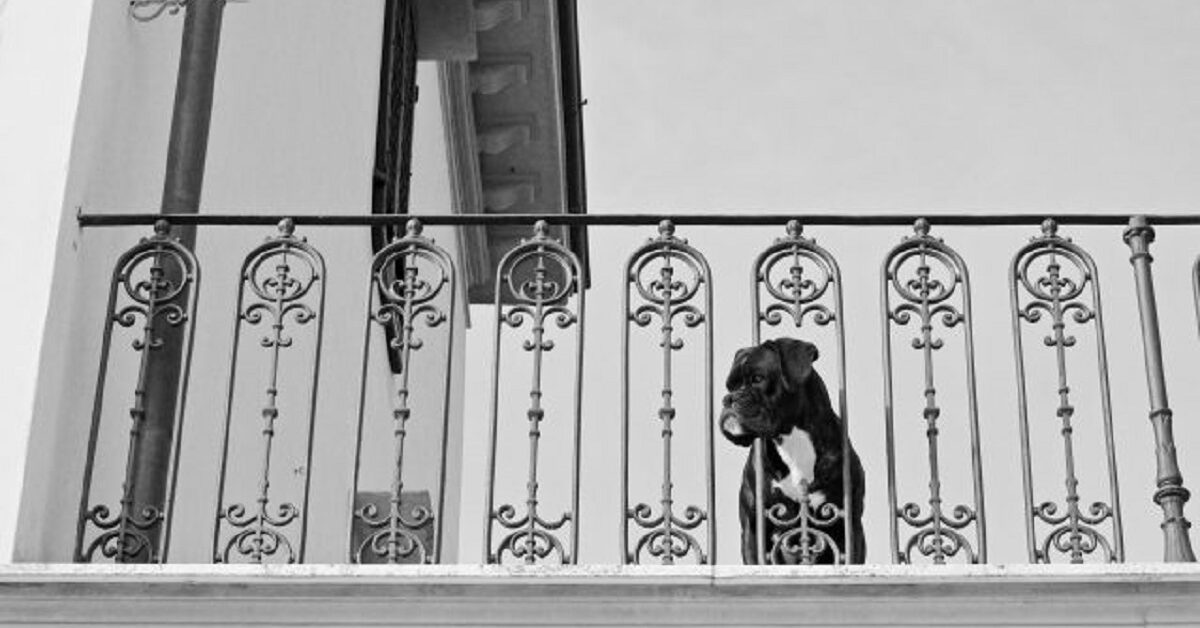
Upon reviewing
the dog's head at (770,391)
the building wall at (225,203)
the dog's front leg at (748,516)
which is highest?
the building wall at (225,203)

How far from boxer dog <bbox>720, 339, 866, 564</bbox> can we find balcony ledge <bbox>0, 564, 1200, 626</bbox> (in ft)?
1.57

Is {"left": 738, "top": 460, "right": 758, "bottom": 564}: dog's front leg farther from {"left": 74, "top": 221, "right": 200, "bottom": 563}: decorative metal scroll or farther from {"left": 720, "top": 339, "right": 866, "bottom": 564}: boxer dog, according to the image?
{"left": 74, "top": 221, "right": 200, "bottom": 563}: decorative metal scroll

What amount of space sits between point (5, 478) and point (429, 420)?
781 cm

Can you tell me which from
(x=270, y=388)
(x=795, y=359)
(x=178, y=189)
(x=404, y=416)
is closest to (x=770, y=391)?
(x=795, y=359)

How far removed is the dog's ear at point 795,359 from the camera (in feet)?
27.6

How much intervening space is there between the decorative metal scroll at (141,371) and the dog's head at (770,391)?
163 cm

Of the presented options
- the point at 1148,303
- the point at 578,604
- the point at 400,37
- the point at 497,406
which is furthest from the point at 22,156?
the point at 400,37

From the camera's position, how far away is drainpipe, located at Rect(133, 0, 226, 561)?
8.27m

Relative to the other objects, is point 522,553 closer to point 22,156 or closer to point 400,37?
point 22,156

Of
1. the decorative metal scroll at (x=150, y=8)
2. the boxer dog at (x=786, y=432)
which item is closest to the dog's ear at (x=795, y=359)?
the boxer dog at (x=786, y=432)

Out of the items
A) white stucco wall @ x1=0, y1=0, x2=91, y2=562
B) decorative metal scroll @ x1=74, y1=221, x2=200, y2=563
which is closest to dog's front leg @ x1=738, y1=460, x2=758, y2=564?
decorative metal scroll @ x1=74, y1=221, x2=200, y2=563

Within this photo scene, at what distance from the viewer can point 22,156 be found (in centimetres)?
830

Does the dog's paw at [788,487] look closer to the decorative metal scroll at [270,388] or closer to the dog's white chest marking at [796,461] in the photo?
the dog's white chest marking at [796,461]

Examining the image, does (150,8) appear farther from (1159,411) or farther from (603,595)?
(1159,411)
